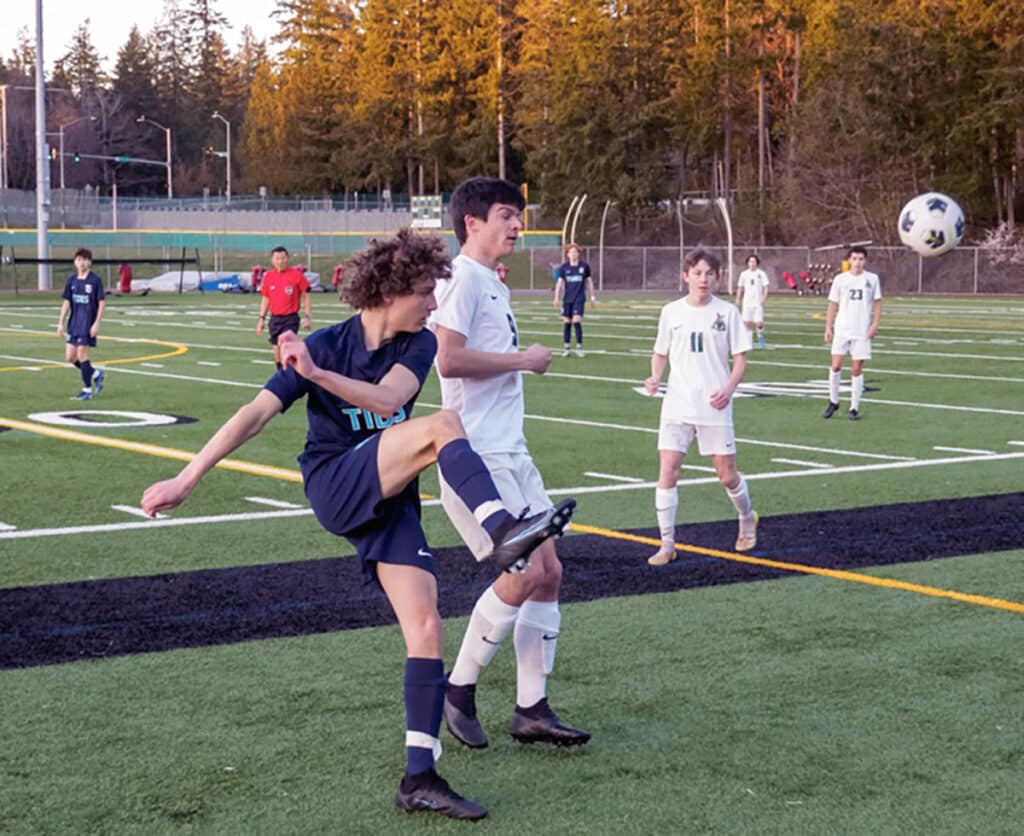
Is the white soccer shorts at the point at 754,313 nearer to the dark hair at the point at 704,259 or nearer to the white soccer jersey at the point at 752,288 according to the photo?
the white soccer jersey at the point at 752,288

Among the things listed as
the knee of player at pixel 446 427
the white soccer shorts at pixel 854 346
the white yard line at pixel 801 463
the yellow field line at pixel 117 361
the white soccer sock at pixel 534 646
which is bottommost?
the white yard line at pixel 801 463

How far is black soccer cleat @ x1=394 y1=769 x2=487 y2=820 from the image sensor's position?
4.88 meters

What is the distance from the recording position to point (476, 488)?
4.60 metres

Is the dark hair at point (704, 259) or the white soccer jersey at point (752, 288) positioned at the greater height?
the dark hair at point (704, 259)

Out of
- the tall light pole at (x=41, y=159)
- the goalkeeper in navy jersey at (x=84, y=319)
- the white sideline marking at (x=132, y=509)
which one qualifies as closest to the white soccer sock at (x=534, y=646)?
the white sideline marking at (x=132, y=509)

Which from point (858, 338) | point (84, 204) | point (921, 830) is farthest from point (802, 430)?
point (84, 204)

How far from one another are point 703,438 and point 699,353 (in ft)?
1.65

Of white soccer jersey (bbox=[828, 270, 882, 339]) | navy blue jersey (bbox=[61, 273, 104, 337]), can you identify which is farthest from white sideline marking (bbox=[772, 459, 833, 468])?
navy blue jersey (bbox=[61, 273, 104, 337])

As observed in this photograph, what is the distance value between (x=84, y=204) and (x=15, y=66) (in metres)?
89.7

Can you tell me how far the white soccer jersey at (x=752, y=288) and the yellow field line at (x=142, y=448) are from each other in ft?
51.3

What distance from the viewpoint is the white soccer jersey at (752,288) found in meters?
28.9

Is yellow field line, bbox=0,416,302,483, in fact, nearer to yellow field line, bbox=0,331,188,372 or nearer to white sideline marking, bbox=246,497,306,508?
white sideline marking, bbox=246,497,306,508

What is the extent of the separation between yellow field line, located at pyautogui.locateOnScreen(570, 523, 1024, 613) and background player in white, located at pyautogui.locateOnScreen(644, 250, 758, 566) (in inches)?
7.4

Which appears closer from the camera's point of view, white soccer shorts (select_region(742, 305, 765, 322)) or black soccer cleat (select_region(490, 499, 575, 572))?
black soccer cleat (select_region(490, 499, 575, 572))
